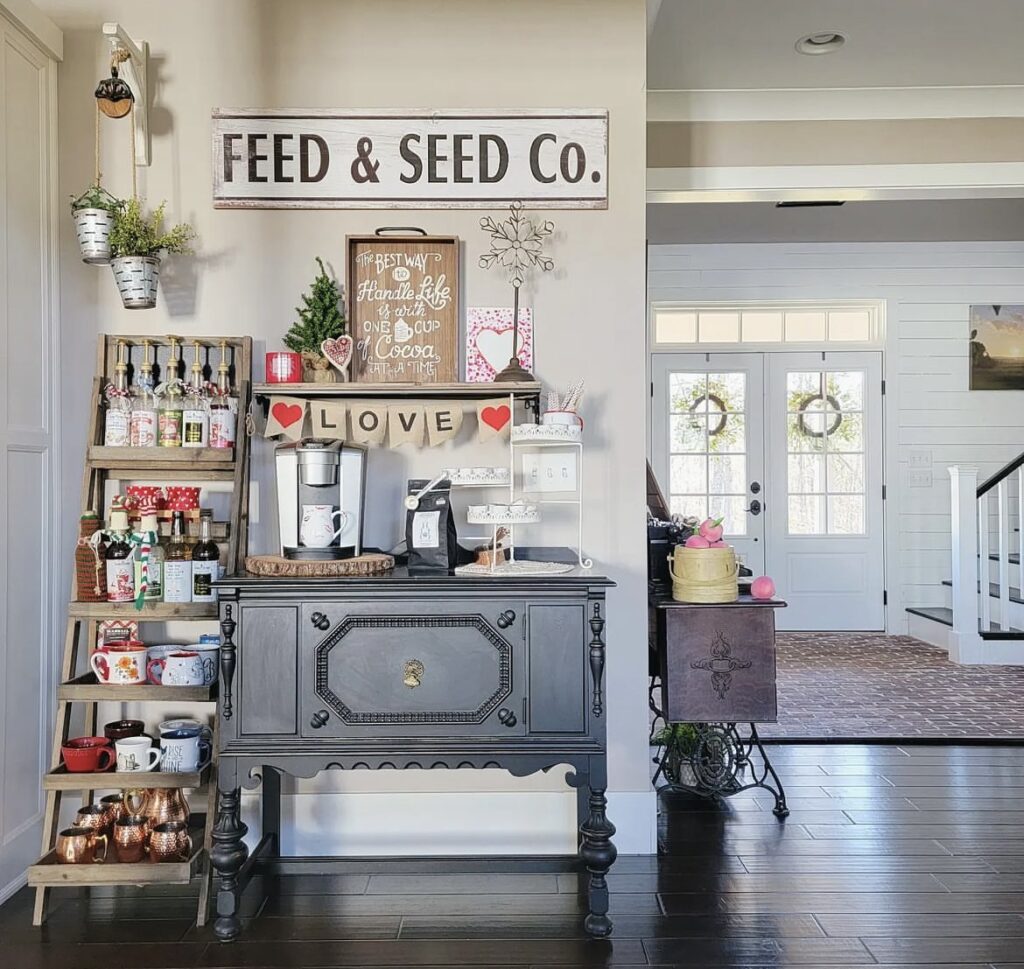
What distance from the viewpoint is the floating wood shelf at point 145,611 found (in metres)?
2.44

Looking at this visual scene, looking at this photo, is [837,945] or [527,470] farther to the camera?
[527,470]

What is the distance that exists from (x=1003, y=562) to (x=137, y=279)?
5287 mm

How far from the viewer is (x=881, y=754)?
3721mm

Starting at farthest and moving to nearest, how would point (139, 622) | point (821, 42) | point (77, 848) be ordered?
1. point (821, 42)
2. point (139, 622)
3. point (77, 848)

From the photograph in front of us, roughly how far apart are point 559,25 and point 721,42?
1.07 meters

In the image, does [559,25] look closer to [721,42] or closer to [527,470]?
[721,42]

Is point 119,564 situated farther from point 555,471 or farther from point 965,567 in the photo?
point 965,567

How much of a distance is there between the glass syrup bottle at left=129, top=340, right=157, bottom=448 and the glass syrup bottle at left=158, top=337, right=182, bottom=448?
22mm

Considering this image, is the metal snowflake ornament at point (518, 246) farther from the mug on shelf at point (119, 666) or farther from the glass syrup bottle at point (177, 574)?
the mug on shelf at point (119, 666)

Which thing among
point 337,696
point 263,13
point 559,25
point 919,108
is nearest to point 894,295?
point 919,108

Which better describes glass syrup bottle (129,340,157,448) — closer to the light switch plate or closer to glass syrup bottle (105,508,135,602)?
glass syrup bottle (105,508,135,602)

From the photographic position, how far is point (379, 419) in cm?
256

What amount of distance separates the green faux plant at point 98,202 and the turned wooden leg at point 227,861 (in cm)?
159

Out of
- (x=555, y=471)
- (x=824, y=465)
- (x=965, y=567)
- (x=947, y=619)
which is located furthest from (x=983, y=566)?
(x=555, y=471)
